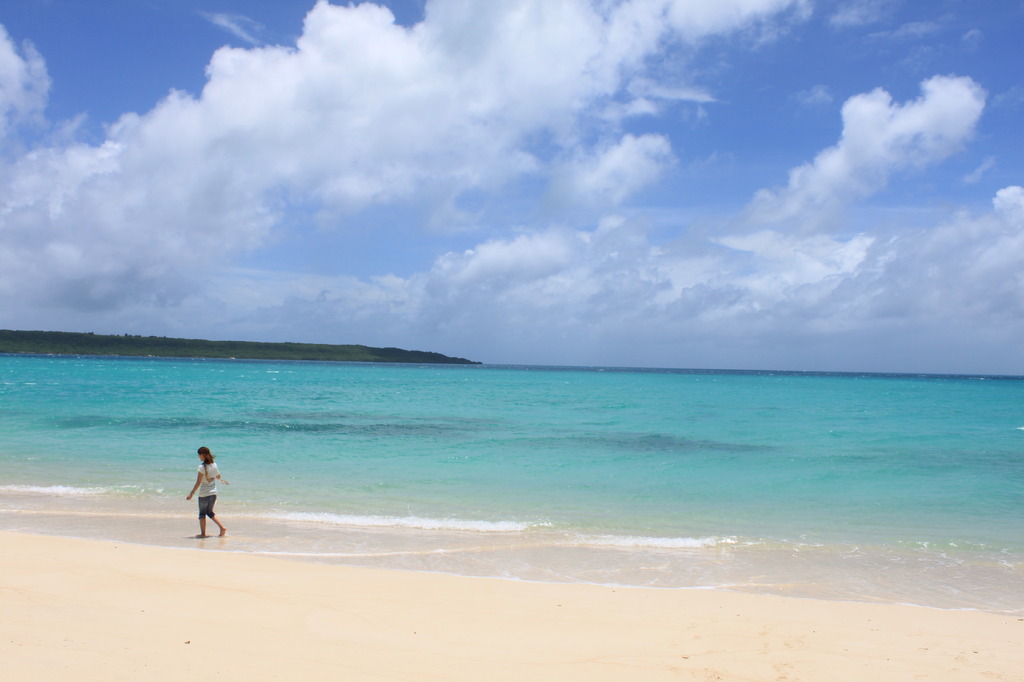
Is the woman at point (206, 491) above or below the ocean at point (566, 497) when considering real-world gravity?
above

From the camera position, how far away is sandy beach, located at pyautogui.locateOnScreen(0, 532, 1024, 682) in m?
6.13

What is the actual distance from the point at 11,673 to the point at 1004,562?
14.2 metres

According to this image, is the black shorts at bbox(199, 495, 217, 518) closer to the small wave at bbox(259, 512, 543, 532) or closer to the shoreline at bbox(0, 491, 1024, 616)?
the shoreline at bbox(0, 491, 1024, 616)

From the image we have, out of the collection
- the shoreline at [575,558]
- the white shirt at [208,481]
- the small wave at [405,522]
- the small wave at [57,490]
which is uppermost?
the white shirt at [208,481]

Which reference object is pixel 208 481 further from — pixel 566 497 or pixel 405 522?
pixel 566 497

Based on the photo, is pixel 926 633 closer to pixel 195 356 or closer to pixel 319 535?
pixel 319 535

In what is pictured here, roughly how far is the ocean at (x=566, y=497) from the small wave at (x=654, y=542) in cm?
6

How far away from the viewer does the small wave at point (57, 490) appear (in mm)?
14745

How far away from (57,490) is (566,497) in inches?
478

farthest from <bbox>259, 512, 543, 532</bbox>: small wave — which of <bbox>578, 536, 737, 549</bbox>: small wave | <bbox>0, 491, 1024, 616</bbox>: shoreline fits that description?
<bbox>578, 536, 737, 549</bbox>: small wave

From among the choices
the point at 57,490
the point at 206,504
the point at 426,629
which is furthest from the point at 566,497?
the point at 57,490

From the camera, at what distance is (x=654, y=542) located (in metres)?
12.0

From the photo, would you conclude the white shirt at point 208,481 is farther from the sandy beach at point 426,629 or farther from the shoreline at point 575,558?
the sandy beach at point 426,629

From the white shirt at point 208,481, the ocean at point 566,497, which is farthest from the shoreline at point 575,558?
the white shirt at point 208,481
